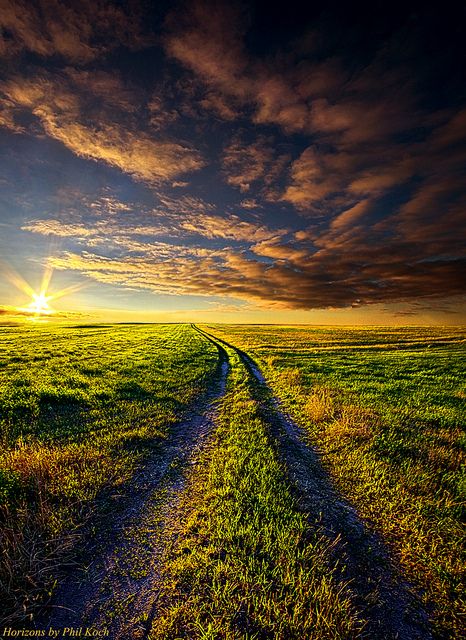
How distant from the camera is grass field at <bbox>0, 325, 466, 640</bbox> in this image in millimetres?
4145

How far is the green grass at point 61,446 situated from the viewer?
479 centimetres

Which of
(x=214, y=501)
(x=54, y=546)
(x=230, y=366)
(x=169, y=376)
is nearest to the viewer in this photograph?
(x=54, y=546)

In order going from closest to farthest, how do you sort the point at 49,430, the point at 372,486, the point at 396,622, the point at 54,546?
the point at 396,622
the point at 54,546
the point at 372,486
the point at 49,430

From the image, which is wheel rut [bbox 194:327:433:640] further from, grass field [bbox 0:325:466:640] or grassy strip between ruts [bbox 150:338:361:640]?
grassy strip between ruts [bbox 150:338:361:640]

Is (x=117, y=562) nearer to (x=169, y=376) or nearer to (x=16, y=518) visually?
(x=16, y=518)

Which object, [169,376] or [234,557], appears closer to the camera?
[234,557]

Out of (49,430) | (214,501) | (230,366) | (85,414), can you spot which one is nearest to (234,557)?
Result: (214,501)

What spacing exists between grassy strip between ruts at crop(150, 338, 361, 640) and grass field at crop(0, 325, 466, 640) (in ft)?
0.07

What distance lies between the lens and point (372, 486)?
24.1 feet

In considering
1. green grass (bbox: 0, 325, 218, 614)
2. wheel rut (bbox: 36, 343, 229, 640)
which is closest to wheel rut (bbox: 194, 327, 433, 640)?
wheel rut (bbox: 36, 343, 229, 640)

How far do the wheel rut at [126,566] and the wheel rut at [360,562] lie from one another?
10.4 feet

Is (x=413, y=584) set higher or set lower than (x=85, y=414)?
lower

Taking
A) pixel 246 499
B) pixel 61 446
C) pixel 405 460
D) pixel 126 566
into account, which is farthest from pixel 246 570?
pixel 61 446

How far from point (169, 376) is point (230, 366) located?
24.2 ft
